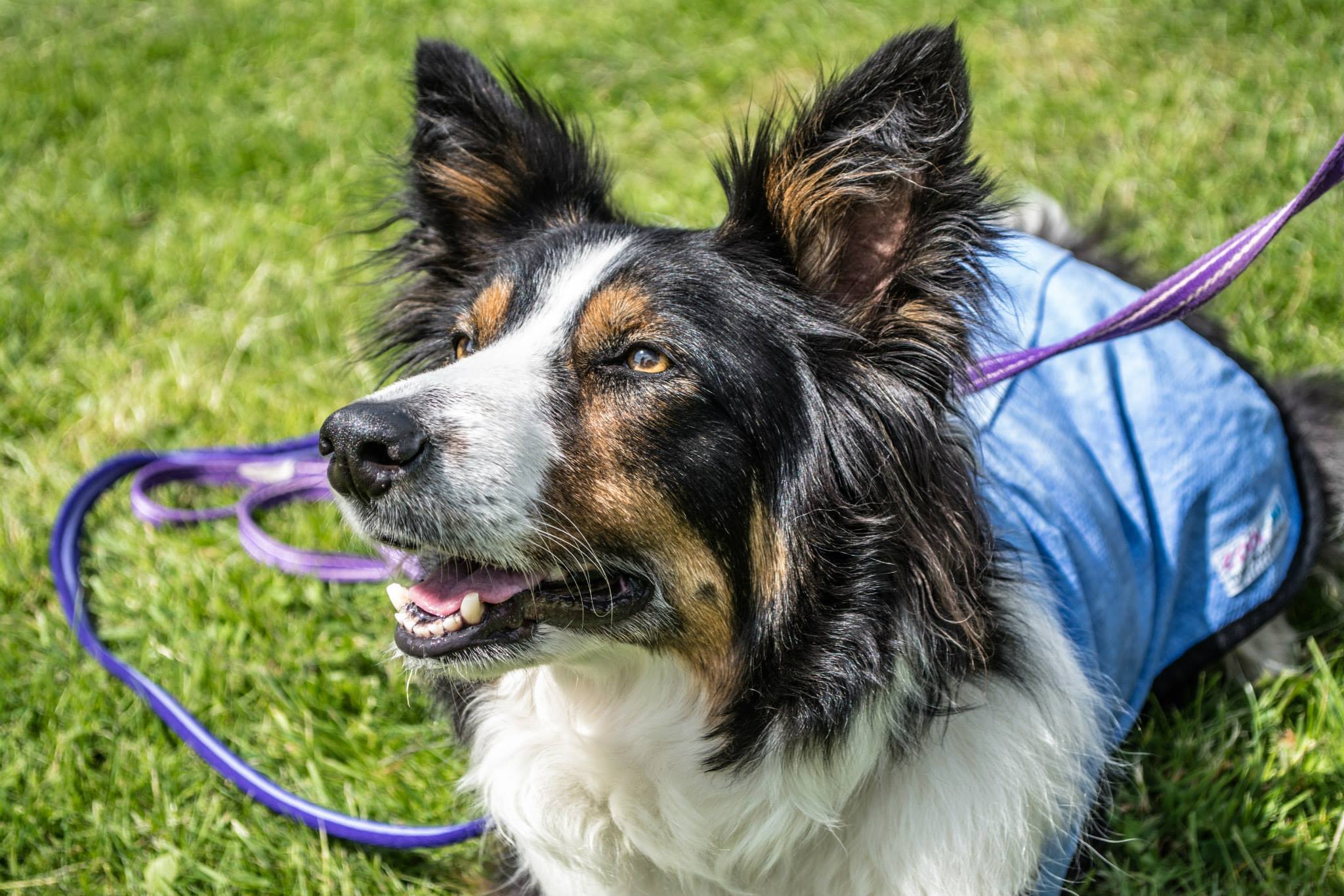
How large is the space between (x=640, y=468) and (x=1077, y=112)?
4451mm

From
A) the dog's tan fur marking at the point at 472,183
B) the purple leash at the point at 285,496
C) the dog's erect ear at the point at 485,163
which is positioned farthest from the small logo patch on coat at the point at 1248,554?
the dog's tan fur marking at the point at 472,183

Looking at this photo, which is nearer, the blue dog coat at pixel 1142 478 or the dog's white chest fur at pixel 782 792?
the dog's white chest fur at pixel 782 792

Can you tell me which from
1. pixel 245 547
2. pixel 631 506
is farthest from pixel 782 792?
pixel 245 547

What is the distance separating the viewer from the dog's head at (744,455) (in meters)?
2.09

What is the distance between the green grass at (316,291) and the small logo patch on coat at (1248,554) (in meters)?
0.32

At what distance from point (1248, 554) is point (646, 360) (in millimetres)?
1840

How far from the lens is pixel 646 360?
225 cm

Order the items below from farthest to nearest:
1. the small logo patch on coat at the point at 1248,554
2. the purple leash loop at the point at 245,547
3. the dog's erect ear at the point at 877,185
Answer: the small logo patch on coat at the point at 1248,554
the purple leash loop at the point at 245,547
the dog's erect ear at the point at 877,185

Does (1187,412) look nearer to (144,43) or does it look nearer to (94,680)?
(94,680)

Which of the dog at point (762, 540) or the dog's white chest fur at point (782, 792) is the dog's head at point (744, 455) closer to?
the dog at point (762, 540)

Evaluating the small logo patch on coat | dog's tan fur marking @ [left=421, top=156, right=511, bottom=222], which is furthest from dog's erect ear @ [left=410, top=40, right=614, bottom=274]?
the small logo patch on coat

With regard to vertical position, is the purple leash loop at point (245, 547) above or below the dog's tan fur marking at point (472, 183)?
below

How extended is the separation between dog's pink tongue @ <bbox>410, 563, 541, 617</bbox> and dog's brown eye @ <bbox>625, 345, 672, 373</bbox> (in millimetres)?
456

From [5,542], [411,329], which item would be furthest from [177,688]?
[411,329]
